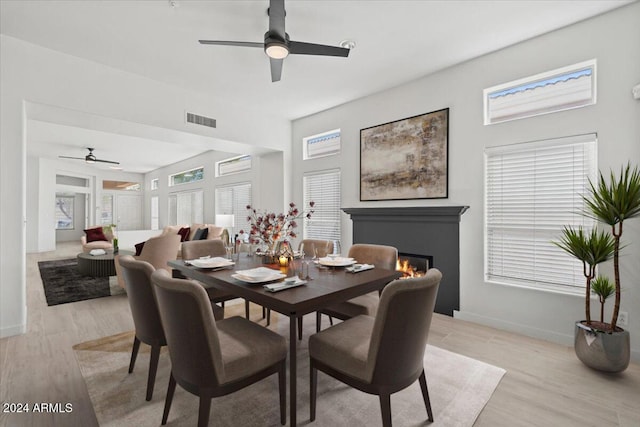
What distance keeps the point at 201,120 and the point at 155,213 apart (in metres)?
8.63

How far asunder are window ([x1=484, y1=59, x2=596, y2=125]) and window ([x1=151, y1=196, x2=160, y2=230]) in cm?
1118

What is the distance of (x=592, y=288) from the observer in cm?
245

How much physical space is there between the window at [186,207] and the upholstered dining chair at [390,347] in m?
7.63

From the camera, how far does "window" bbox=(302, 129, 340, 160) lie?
16.4ft

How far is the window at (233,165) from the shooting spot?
22.5 feet

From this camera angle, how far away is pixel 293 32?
2.94 metres

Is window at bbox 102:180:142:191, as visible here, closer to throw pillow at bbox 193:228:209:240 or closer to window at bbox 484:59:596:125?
throw pillow at bbox 193:228:209:240

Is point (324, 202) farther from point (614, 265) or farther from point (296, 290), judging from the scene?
point (614, 265)

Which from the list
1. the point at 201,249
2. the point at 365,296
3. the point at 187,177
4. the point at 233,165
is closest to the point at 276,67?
the point at 201,249

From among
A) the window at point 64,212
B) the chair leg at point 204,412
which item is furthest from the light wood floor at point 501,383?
the window at point 64,212

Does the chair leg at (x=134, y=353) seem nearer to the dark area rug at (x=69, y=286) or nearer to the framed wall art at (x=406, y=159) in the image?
the dark area rug at (x=69, y=286)

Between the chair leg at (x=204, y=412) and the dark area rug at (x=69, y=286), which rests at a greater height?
the chair leg at (x=204, y=412)

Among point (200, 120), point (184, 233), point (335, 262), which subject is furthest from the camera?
point (184, 233)

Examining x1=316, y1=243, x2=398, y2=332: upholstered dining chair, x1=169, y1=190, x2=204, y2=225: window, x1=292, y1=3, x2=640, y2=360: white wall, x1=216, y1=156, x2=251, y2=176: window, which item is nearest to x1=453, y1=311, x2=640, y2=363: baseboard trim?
x1=292, y1=3, x2=640, y2=360: white wall
